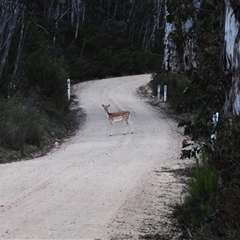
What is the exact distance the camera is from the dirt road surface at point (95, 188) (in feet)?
29.7

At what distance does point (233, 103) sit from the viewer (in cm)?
952

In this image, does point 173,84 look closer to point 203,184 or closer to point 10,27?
point 10,27

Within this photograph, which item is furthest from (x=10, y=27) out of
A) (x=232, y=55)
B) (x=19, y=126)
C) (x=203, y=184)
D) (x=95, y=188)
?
(x=203, y=184)

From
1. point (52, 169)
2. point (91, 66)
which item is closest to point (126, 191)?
point (52, 169)

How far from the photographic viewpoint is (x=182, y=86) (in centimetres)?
2986

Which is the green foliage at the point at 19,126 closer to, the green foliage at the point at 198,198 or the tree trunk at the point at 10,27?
the tree trunk at the point at 10,27

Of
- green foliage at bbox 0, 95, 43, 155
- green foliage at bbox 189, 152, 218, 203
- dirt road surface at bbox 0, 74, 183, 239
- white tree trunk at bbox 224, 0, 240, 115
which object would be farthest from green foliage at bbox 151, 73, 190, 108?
green foliage at bbox 189, 152, 218, 203

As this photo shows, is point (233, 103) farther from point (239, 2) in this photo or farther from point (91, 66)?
point (91, 66)

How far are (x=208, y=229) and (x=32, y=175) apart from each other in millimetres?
6547

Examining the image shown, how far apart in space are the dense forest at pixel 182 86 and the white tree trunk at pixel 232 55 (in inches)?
0.6

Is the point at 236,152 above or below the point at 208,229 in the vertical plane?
above

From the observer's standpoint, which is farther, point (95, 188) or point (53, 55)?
point (53, 55)

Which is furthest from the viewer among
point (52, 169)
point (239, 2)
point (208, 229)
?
point (52, 169)

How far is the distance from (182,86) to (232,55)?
20.1 m
